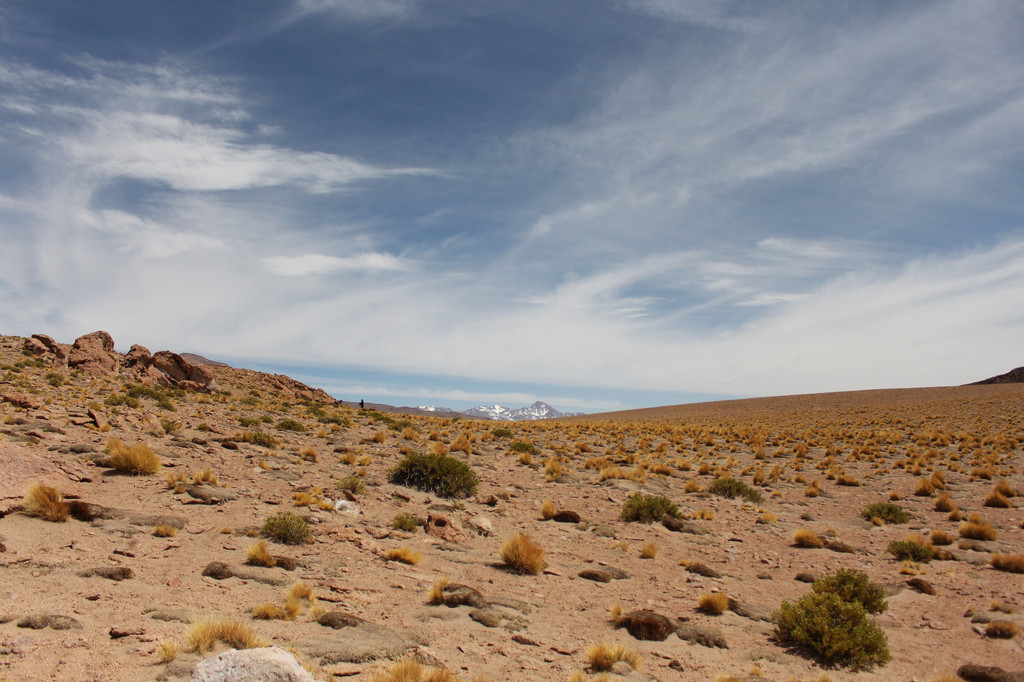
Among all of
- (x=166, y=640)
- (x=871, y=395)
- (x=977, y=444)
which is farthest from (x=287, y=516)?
(x=871, y=395)

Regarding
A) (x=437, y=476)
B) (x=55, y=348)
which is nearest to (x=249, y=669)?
(x=437, y=476)

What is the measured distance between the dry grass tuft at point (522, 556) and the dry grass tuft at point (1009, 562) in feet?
33.3

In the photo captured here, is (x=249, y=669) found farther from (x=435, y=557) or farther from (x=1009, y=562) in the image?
(x=1009, y=562)

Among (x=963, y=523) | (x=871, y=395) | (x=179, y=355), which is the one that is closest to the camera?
(x=963, y=523)

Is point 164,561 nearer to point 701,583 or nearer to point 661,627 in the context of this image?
point 661,627

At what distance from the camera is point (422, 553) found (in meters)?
10.9

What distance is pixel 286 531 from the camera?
10266 millimetres

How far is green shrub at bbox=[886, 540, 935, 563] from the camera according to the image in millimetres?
12516

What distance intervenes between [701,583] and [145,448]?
42.9ft

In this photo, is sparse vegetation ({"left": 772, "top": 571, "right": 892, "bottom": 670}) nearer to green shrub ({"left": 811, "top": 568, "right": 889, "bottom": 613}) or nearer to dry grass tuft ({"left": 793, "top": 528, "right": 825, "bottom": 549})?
green shrub ({"left": 811, "top": 568, "right": 889, "bottom": 613})

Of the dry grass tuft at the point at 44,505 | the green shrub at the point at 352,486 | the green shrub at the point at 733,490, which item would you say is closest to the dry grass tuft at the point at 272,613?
the dry grass tuft at the point at 44,505

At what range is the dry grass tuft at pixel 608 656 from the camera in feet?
22.6

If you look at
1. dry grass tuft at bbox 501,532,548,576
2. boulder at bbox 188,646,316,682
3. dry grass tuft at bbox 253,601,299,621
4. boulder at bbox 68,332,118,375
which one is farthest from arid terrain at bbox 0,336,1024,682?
boulder at bbox 68,332,118,375

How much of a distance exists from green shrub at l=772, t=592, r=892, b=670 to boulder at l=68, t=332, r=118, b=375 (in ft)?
120
